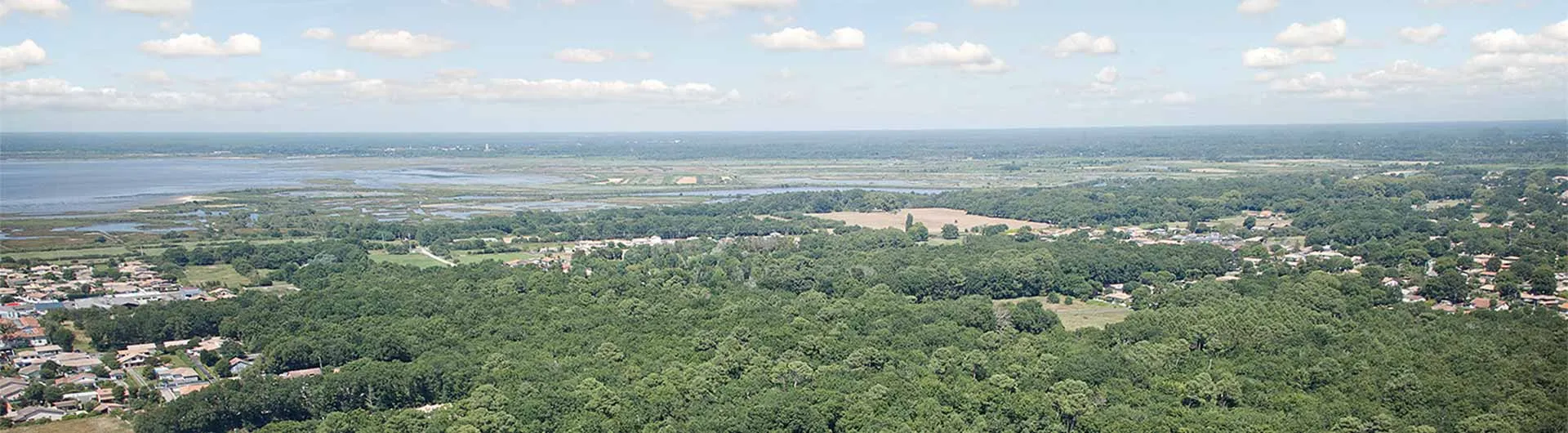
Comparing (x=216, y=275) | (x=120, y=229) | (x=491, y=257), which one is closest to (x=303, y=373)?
(x=216, y=275)

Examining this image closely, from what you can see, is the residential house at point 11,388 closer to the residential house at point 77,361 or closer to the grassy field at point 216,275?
the residential house at point 77,361

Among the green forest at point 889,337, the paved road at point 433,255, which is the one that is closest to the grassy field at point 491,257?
the paved road at point 433,255

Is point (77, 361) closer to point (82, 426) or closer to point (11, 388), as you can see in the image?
point (11, 388)

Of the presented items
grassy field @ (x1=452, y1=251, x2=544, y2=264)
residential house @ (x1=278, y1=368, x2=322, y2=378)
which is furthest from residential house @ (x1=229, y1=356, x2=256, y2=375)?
grassy field @ (x1=452, y1=251, x2=544, y2=264)

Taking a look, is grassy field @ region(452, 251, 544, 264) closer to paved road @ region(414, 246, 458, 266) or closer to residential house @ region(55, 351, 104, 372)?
paved road @ region(414, 246, 458, 266)

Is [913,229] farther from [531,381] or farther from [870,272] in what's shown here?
[531,381]

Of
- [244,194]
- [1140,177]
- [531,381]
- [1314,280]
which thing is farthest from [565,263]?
[1140,177]
